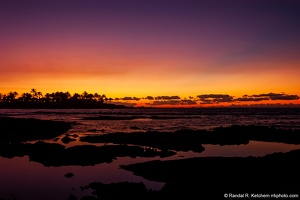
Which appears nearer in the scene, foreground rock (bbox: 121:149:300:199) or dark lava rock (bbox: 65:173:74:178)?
foreground rock (bbox: 121:149:300:199)

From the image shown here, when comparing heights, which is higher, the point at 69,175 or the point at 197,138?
the point at 69,175

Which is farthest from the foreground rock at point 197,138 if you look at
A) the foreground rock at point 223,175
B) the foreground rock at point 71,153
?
the foreground rock at point 223,175

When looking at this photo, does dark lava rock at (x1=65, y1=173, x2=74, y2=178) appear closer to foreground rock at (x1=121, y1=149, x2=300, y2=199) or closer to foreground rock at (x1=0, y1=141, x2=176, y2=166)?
foreground rock at (x1=0, y1=141, x2=176, y2=166)

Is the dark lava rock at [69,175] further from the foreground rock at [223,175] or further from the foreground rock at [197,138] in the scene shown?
the foreground rock at [197,138]

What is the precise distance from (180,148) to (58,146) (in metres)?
15.3

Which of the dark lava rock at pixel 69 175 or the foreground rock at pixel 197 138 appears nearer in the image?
the dark lava rock at pixel 69 175

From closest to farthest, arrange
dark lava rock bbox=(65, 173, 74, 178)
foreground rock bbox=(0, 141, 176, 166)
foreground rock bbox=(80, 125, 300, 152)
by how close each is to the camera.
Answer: dark lava rock bbox=(65, 173, 74, 178) → foreground rock bbox=(0, 141, 176, 166) → foreground rock bbox=(80, 125, 300, 152)

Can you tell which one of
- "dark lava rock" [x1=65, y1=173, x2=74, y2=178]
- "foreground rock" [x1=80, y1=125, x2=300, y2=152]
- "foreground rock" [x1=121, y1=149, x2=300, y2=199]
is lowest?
"foreground rock" [x1=80, y1=125, x2=300, y2=152]

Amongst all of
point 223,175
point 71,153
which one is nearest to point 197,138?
point 71,153

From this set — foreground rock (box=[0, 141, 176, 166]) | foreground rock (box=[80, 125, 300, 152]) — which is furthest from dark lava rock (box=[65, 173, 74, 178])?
foreground rock (box=[80, 125, 300, 152])

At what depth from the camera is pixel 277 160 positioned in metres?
23.2

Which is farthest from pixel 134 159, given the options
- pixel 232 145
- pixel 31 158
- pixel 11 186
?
pixel 232 145

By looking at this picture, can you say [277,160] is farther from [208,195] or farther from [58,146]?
[58,146]

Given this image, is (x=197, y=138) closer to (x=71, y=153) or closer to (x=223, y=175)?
(x=71, y=153)
